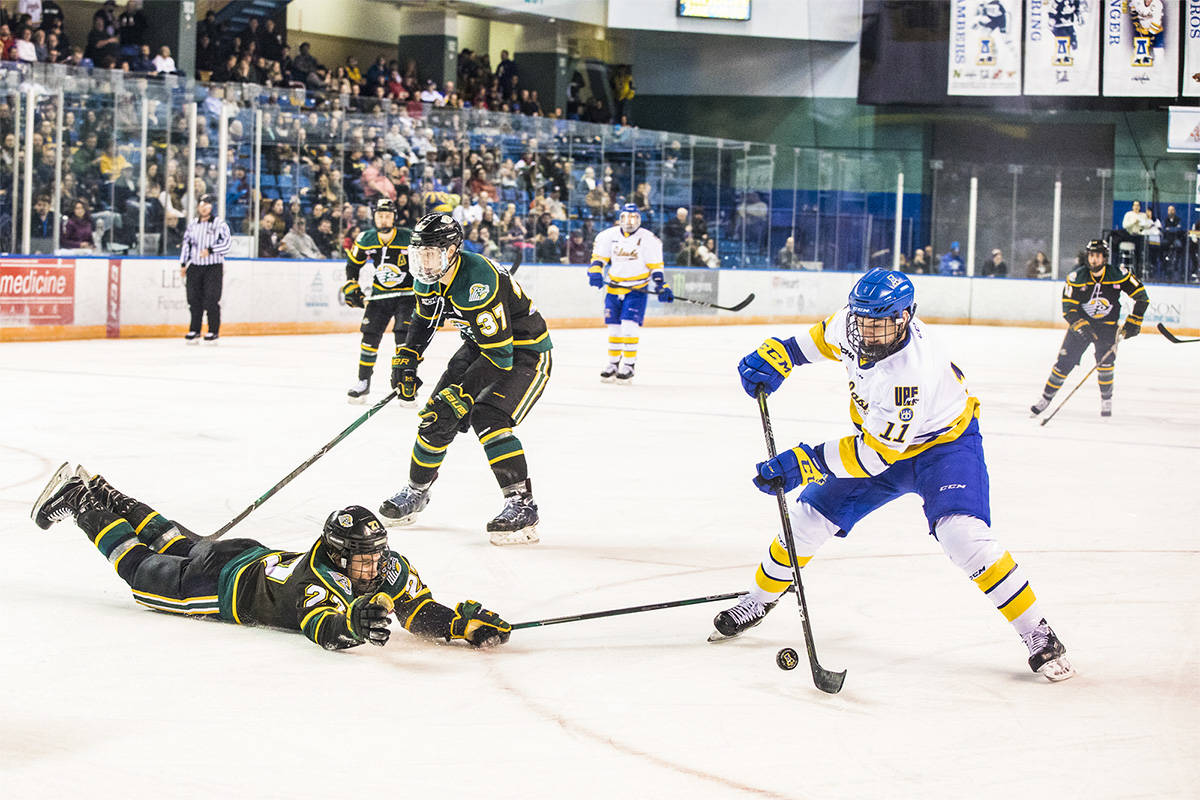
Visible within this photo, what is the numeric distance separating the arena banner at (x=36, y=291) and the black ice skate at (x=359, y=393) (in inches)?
204

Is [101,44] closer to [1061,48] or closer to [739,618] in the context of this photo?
[1061,48]

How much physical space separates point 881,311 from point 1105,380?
739 cm

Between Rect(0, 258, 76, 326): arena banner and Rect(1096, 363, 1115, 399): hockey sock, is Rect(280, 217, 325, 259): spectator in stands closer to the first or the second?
Rect(0, 258, 76, 326): arena banner

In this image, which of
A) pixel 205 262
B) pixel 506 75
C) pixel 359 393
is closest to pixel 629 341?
pixel 359 393

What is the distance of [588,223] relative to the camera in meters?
19.3

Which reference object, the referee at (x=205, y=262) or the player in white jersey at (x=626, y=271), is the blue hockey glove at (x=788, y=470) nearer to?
the player in white jersey at (x=626, y=271)

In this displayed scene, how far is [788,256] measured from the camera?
2278cm

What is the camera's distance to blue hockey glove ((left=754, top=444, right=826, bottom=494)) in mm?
3809

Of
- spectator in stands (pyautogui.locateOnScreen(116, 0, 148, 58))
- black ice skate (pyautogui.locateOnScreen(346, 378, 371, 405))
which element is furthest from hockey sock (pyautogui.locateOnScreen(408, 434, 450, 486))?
spectator in stands (pyautogui.locateOnScreen(116, 0, 148, 58))

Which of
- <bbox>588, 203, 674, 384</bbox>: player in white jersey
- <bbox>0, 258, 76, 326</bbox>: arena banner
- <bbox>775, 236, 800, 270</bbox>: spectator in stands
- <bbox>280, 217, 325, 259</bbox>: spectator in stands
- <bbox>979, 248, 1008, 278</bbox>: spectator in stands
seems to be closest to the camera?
<bbox>588, 203, 674, 384</bbox>: player in white jersey

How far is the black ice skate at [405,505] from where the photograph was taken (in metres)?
5.57

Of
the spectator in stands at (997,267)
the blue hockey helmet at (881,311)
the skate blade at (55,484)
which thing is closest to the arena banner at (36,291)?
the skate blade at (55,484)

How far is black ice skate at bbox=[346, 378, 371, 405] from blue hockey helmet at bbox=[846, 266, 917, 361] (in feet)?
20.6

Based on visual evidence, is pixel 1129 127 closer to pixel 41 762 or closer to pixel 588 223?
pixel 588 223
